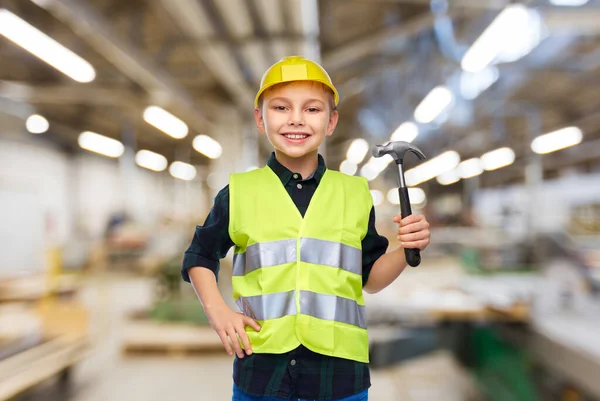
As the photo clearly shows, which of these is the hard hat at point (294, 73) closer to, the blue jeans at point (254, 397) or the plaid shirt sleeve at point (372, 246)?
the plaid shirt sleeve at point (372, 246)

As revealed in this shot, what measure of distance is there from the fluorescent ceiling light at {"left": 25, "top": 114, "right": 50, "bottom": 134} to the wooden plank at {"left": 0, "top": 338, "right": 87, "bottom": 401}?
98 cm

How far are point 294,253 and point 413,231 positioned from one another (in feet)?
0.69

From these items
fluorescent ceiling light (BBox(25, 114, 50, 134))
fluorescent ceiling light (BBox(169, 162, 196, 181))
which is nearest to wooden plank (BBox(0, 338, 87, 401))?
fluorescent ceiling light (BBox(25, 114, 50, 134))

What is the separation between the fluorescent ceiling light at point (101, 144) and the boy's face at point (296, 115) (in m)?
2.64

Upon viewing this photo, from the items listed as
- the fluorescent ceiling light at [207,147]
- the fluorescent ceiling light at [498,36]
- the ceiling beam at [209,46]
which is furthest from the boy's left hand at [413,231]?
the fluorescent ceiling light at [498,36]

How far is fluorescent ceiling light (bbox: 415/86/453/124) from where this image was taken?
167 inches

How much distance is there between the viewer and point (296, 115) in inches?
32.9

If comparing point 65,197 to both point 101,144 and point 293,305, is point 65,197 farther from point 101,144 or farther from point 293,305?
point 293,305

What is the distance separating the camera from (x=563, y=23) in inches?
121

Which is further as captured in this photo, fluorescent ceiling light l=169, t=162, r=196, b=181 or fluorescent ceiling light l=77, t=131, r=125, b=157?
fluorescent ceiling light l=77, t=131, r=125, b=157

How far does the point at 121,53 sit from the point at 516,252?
4043 mm

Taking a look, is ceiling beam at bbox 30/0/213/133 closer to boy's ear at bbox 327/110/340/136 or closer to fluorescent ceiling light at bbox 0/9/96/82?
fluorescent ceiling light at bbox 0/9/96/82

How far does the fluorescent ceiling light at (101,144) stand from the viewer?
3.28 m

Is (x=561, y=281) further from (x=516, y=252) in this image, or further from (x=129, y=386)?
(x=129, y=386)
